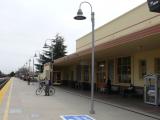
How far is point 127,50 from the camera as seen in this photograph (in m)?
26.6

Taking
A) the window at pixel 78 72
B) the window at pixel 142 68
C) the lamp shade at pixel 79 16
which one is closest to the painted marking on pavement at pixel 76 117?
the lamp shade at pixel 79 16

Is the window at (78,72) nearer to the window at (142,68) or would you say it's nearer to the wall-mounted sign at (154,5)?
the window at (142,68)

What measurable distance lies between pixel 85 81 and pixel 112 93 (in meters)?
12.9

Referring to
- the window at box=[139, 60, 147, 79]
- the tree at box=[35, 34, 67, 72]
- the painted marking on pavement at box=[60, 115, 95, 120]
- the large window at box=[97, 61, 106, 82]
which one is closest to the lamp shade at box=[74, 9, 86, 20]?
the painted marking on pavement at box=[60, 115, 95, 120]

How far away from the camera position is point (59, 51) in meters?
100

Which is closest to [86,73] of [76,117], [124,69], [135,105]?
[124,69]

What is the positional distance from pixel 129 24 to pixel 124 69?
12.6ft

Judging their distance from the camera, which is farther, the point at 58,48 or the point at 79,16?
the point at 58,48

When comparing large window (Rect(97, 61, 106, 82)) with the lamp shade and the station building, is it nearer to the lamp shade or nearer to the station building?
the station building

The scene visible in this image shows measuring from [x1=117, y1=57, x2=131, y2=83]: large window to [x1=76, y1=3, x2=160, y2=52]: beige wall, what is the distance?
→ 6.97ft

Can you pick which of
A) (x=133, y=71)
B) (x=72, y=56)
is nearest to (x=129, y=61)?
(x=133, y=71)

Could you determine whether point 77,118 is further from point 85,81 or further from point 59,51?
point 59,51

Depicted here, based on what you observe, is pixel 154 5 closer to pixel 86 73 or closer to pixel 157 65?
pixel 157 65

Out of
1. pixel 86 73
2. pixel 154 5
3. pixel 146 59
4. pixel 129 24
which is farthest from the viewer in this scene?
pixel 86 73
